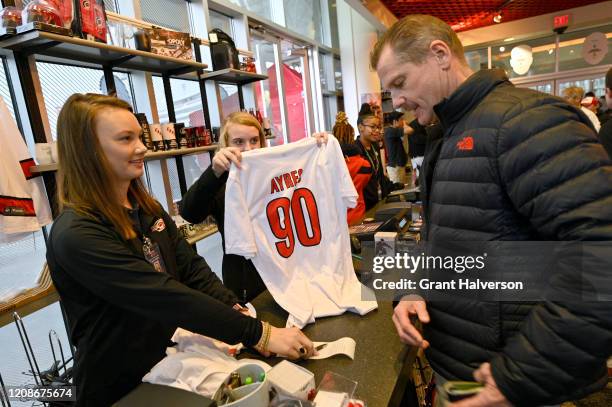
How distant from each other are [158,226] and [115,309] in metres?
0.37

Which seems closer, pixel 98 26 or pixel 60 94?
pixel 98 26

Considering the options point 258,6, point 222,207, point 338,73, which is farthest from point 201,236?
point 338,73

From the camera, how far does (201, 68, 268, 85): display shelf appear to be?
11.2 feet

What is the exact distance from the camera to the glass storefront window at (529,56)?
29.7 feet

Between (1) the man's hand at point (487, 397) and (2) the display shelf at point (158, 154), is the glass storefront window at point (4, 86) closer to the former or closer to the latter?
(2) the display shelf at point (158, 154)

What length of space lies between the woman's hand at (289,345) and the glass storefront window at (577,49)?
34.2 ft

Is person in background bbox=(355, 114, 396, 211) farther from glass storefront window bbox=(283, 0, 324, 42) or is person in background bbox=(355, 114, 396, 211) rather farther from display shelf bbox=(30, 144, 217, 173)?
glass storefront window bbox=(283, 0, 324, 42)

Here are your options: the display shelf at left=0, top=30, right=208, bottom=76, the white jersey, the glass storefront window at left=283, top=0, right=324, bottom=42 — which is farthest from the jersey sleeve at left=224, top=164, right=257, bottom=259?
the glass storefront window at left=283, top=0, right=324, bottom=42

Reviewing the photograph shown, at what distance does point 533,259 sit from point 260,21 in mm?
4616

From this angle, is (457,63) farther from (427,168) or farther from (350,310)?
(350,310)

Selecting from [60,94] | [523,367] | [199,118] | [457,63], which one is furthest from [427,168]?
[199,118]

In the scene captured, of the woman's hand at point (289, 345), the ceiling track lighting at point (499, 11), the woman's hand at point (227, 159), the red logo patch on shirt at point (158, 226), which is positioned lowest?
the woman's hand at point (289, 345)

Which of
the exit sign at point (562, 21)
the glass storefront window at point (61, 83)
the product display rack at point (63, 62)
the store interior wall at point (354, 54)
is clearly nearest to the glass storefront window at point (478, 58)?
the exit sign at point (562, 21)

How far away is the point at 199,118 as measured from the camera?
382 cm
